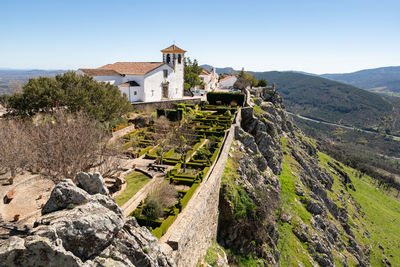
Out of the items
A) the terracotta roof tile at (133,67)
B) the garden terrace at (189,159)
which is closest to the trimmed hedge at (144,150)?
the garden terrace at (189,159)

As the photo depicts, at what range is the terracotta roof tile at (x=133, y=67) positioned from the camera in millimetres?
55522

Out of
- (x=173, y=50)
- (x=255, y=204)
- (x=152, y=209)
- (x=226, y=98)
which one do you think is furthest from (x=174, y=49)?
(x=152, y=209)

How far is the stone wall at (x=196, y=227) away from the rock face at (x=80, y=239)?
2407mm

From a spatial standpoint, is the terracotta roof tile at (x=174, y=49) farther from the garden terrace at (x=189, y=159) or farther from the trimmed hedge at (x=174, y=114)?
the trimmed hedge at (x=174, y=114)

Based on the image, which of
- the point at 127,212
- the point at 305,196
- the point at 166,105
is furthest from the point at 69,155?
the point at 305,196

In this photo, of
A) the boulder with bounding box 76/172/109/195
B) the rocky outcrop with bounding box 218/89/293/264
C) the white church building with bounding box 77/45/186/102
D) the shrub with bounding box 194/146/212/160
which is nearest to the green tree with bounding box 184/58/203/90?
the white church building with bounding box 77/45/186/102

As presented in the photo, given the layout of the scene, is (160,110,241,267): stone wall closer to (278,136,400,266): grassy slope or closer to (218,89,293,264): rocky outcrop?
(218,89,293,264): rocky outcrop

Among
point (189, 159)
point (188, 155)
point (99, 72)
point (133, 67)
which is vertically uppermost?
point (133, 67)

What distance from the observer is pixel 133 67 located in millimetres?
57500

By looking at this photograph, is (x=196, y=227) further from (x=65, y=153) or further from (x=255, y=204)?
(x=255, y=204)

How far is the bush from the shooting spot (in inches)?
671

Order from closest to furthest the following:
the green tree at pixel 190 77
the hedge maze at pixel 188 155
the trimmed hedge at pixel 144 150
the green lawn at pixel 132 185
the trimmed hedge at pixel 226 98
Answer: the hedge maze at pixel 188 155
the green lawn at pixel 132 185
the trimmed hedge at pixel 144 150
the trimmed hedge at pixel 226 98
the green tree at pixel 190 77

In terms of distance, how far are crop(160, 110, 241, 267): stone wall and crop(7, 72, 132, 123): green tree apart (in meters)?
18.9

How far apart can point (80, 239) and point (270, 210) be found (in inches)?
1063
